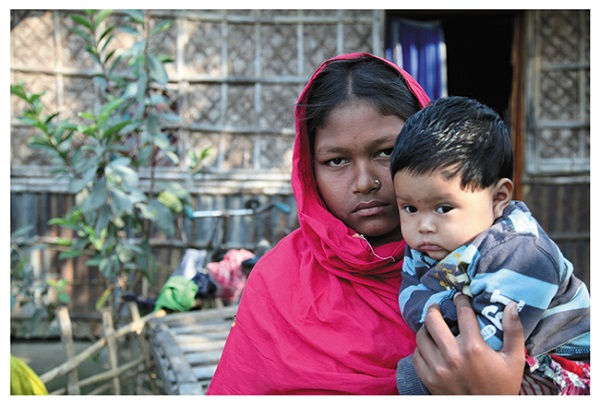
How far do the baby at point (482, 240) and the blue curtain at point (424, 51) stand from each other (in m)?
4.85

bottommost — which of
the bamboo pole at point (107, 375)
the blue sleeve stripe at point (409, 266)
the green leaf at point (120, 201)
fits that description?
the bamboo pole at point (107, 375)

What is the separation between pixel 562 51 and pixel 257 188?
3.17 meters

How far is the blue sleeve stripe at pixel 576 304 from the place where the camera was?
1154 millimetres

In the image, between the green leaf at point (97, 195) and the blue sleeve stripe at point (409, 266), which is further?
the green leaf at point (97, 195)

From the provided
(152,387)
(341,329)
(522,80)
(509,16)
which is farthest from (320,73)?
(509,16)

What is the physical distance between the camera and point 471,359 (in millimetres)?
1063

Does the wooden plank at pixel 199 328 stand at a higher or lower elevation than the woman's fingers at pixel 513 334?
lower

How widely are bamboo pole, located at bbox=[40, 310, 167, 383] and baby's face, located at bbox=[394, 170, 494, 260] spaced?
Result: 2.31m

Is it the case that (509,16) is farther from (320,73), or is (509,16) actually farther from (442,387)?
(442,387)

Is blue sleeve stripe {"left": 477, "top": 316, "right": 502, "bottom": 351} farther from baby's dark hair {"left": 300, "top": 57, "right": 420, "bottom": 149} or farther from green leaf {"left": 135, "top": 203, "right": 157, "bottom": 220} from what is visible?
green leaf {"left": 135, "top": 203, "right": 157, "bottom": 220}

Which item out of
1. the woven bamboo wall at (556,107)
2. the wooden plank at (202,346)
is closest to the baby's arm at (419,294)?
the wooden plank at (202,346)

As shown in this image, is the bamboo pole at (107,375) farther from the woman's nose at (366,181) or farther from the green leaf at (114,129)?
the woman's nose at (366,181)

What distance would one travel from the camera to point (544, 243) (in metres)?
1.12

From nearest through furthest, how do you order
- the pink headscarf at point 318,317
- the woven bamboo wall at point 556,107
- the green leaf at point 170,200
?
the pink headscarf at point 318,317 < the green leaf at point 170,200 < the woven bamboo wall at point 556,107
